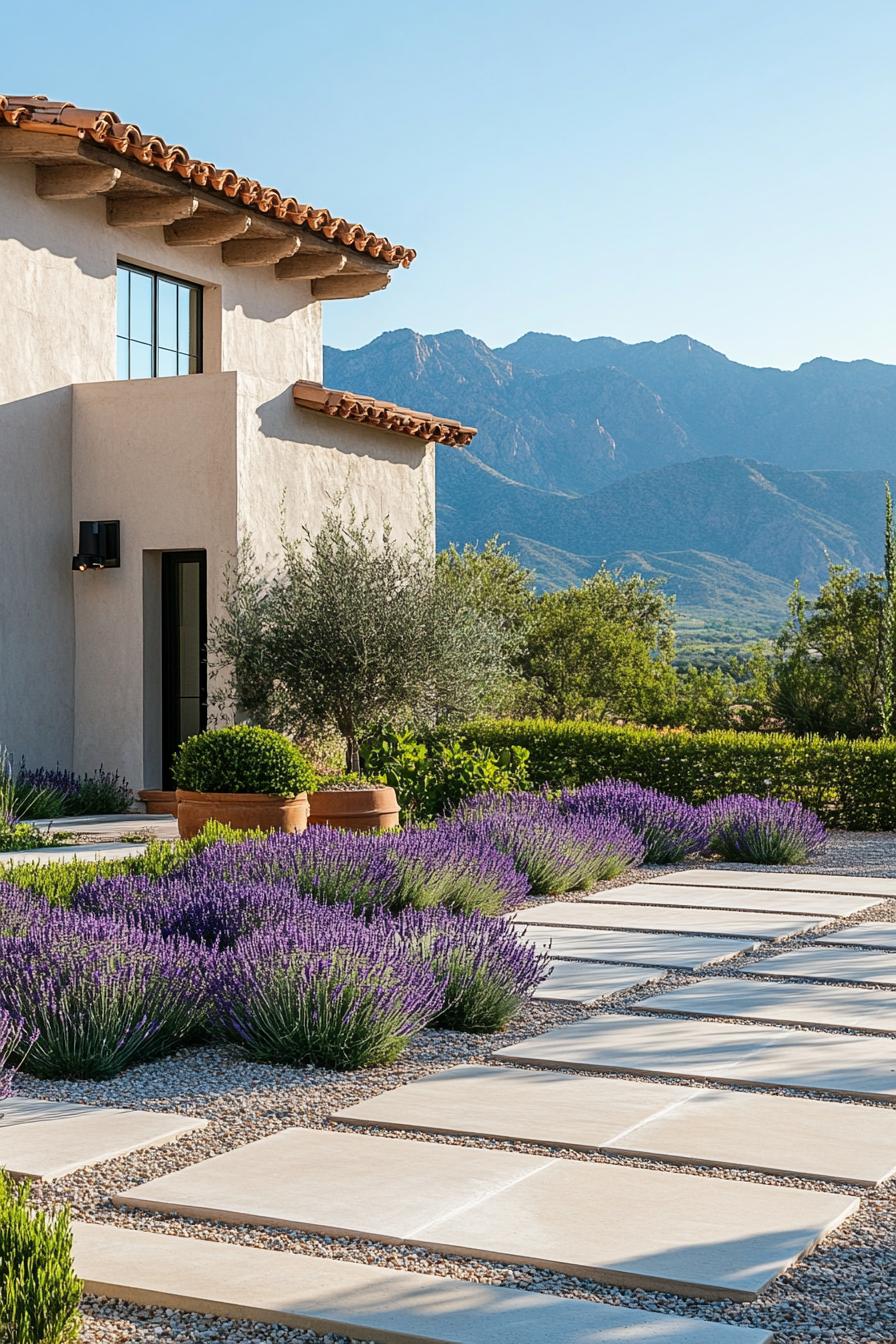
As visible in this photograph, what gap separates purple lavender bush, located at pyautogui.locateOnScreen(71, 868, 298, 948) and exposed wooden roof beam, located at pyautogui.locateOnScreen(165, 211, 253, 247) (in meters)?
8.68

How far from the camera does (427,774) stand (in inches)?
457

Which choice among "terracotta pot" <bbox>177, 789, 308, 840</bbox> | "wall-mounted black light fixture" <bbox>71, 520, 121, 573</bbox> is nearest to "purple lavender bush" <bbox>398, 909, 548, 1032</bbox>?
"terracotta pot" <bbox>177, 789, 308, 840</bbox>

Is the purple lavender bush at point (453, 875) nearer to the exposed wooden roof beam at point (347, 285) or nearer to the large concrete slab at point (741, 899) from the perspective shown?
the large concrete slab at point (741, 899)

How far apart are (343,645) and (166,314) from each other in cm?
421

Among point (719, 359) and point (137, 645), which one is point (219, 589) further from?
point (719, 359)

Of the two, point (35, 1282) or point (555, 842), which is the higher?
point (555, 842)

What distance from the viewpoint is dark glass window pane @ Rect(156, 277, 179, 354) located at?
46.8 ft

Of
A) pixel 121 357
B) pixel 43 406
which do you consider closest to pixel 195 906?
pixel 43 406

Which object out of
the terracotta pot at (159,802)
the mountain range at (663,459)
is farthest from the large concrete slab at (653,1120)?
the mountain range at (663,459)

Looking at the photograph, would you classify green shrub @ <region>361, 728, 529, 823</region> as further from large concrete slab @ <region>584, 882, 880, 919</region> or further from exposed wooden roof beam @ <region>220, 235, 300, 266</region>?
exposed wooden roof beam @ <region>220, 235, 300, 266</region>

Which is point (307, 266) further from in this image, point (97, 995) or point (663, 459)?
point (663, 459)

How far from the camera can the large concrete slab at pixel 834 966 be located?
6.30m

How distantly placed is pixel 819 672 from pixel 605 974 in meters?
12.1

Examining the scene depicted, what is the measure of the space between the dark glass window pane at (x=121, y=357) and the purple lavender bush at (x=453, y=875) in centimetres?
693
